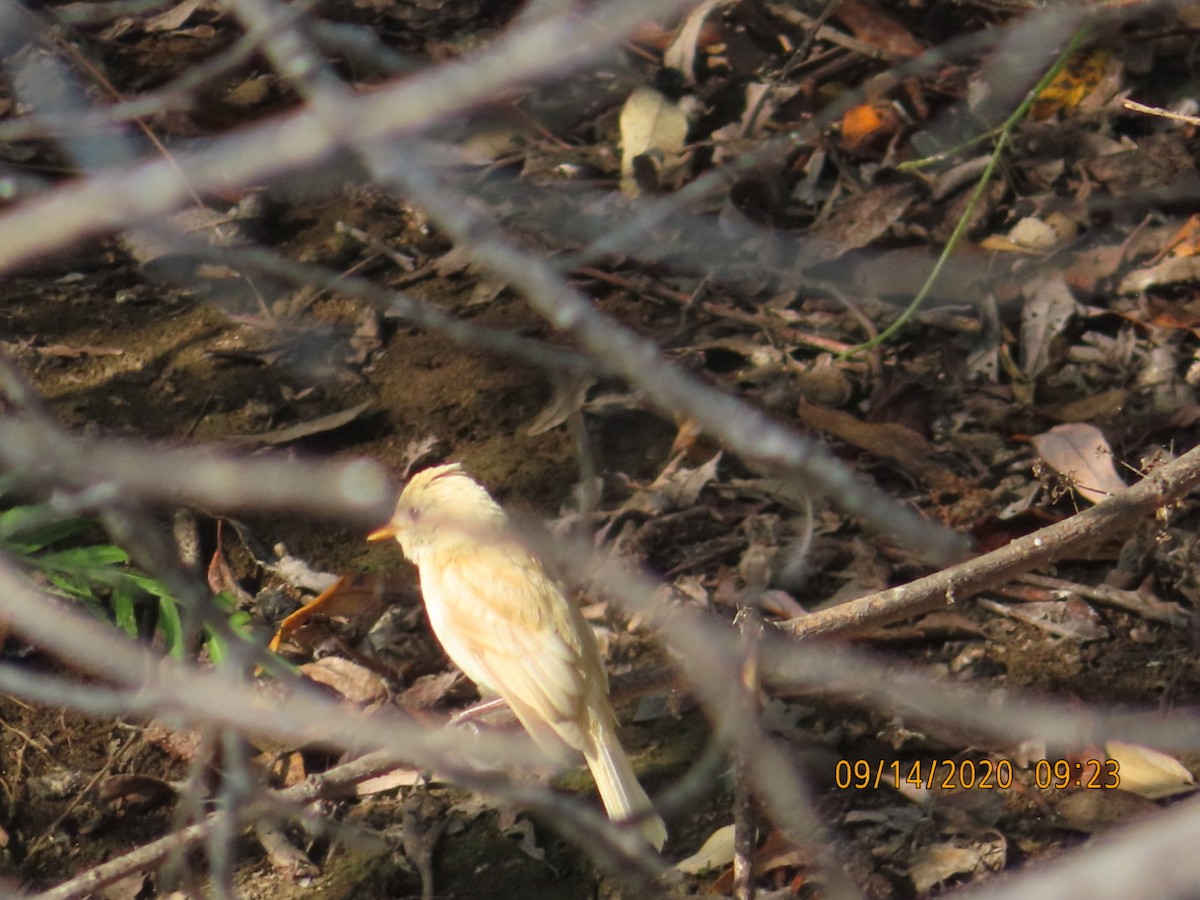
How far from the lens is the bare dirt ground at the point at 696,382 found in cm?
405

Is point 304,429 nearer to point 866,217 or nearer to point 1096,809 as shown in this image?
point 866,217

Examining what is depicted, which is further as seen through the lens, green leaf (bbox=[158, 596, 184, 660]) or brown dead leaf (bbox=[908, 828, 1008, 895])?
green leaf (bbox=[158, 596, 184, 660])

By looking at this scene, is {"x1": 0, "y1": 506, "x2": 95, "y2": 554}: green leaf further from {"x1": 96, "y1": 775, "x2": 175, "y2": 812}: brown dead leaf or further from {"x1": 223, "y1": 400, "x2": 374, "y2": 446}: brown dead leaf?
{"x1": 96, "y1": 775, "x2": 175, "y2": 812}: brown dead leaf

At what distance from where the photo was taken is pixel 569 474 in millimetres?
5426

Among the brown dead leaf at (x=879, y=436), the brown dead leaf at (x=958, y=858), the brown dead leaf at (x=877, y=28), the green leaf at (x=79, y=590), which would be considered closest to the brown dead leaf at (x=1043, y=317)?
the brown dead leaf at (x=879, y=436)

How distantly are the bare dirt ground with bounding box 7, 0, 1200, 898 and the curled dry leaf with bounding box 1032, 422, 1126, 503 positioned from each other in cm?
2

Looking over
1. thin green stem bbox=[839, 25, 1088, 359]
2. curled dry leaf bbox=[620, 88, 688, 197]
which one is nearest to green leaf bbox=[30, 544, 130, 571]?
thin green stem bbox=[839, 25, 1088, 359]

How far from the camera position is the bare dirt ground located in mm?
4055

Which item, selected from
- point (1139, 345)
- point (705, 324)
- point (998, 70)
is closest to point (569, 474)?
point (705, 324)

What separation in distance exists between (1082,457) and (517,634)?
2370 mm

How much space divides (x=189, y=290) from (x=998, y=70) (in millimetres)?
4137

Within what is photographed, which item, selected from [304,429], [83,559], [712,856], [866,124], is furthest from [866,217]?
[83,559]

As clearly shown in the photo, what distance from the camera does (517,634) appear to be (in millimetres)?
3844

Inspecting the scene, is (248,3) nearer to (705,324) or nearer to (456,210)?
(456,210)
